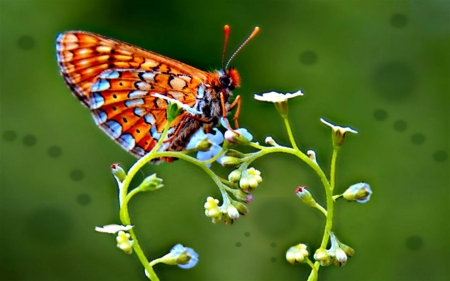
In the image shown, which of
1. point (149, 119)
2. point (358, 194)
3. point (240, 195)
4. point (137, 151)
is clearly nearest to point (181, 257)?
point (240, 195)

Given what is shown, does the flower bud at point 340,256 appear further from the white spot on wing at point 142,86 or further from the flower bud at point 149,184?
the white spot on wing at point 142,86

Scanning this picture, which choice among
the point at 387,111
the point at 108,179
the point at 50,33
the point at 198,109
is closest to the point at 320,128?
the point at 387,111

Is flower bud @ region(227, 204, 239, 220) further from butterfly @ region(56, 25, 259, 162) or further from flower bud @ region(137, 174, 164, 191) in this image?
butterfly @ region(56, 25, 259, 162)

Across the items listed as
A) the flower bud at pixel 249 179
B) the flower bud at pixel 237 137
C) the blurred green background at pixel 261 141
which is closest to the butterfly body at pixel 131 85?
the flower bud at pixel 237 137

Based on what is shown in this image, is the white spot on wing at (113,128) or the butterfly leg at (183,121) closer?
the butterfly leg at (183,121)

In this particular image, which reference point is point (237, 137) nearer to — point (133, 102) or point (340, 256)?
point (340, 256)
